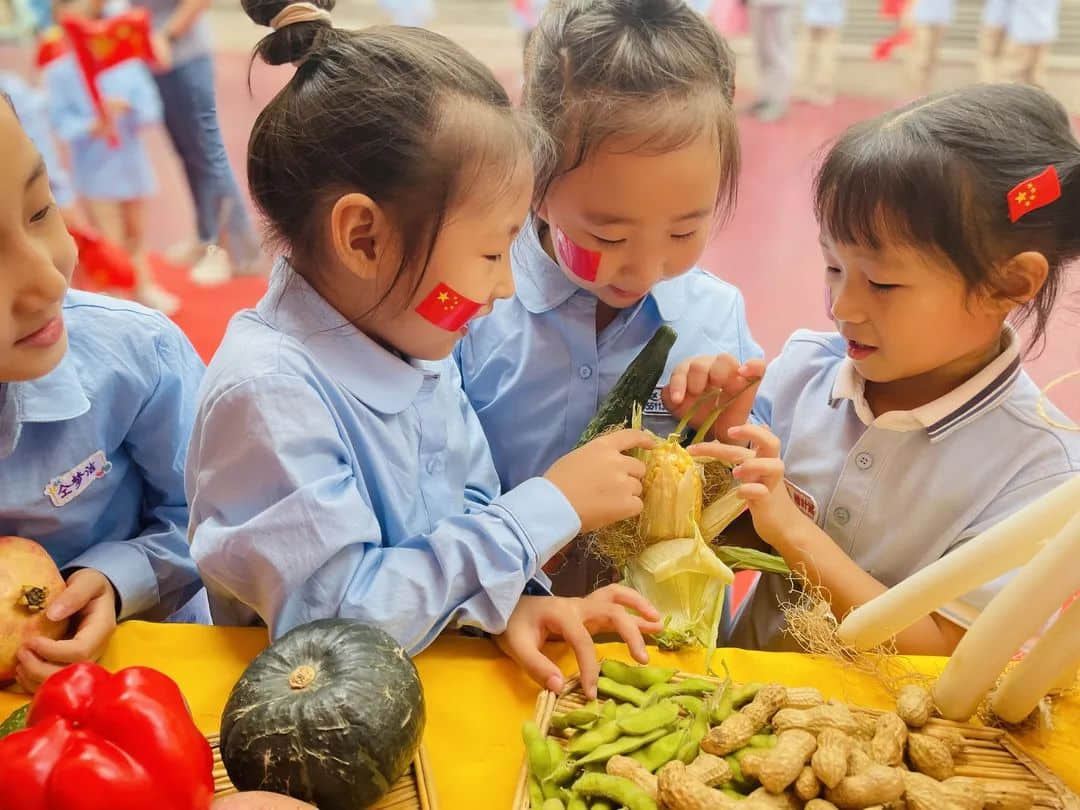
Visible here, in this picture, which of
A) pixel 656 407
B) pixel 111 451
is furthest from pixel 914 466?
pixel 111 451

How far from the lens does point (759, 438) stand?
1294 millimetres

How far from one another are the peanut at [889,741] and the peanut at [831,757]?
0.03m

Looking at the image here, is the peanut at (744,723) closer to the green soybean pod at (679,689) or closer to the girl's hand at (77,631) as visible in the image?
the green soybean pod at (679,689)

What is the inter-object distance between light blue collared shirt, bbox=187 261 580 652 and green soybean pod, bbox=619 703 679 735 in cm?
19

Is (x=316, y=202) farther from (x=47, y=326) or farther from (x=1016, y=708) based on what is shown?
(x=1016, y=708)

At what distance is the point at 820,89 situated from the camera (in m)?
6.52

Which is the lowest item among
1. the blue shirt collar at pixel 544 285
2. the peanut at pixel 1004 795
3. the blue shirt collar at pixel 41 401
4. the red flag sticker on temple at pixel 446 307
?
the peanut at pixel 1004 795

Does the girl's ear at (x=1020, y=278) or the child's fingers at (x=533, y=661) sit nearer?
the child's fingers at (x=533, y=661)

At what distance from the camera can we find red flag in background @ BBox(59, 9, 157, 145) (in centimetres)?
358

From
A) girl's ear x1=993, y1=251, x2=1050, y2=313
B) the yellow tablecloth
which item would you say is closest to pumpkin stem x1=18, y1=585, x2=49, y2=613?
the yellow tablecloth

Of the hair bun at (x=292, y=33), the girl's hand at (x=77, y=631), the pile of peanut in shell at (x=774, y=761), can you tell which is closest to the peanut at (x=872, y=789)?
the pile of peanut in shell at (x=774, y=761)

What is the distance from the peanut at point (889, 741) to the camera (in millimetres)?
1029

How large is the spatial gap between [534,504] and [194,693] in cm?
45

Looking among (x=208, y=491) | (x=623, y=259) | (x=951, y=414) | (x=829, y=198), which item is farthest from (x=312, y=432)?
(x=951, y=414)
